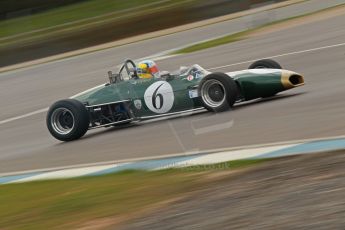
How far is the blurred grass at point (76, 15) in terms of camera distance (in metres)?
38.8

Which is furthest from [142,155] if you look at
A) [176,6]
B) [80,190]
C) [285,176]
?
[176,6]

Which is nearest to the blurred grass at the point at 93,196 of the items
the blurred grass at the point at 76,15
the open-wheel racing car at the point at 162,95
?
the open-wheel racing car at the point at 162,95

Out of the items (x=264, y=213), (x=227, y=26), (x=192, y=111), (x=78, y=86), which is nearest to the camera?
(x=264, y=213)

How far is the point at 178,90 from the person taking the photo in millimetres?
12375

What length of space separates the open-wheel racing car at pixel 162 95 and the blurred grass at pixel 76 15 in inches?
964

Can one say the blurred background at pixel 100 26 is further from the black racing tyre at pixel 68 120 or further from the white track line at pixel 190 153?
the white track line at pixel 190 153

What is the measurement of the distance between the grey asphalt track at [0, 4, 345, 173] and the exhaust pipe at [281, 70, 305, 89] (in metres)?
0.23

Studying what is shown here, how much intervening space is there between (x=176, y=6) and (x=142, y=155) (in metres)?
24.2

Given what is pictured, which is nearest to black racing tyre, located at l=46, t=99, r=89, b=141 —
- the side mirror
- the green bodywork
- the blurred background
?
the green bodywork

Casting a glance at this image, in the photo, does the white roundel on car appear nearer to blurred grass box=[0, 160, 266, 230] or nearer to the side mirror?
the side mirror

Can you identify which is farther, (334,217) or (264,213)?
(264,213)

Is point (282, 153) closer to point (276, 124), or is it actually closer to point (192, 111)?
point (276, 124)

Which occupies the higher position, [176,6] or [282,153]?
[176,6]

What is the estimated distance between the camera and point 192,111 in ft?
41.3
